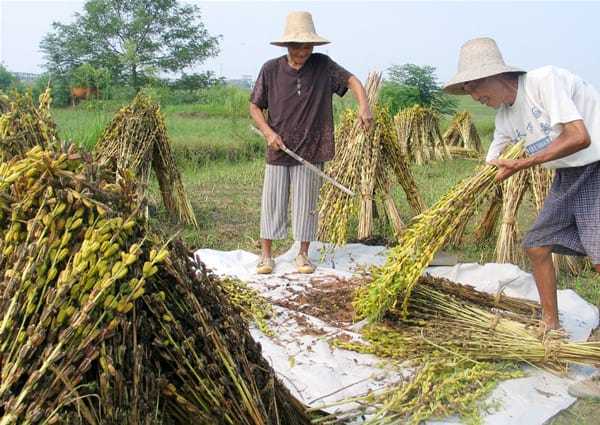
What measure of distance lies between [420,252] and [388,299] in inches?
11.6

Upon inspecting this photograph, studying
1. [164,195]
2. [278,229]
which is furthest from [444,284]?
[164,195]

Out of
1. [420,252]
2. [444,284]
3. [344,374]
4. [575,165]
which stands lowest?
[344,374]

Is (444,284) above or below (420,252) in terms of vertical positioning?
below

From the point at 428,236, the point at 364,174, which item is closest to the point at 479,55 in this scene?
the point at 428,236

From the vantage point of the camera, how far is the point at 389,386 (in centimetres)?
281

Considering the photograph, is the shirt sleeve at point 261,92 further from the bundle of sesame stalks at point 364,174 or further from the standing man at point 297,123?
the bundle of sesame stalks at point 364,174

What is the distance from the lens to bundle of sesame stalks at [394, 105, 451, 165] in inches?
Result: 465

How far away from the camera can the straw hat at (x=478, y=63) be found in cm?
304

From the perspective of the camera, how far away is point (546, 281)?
343 cm

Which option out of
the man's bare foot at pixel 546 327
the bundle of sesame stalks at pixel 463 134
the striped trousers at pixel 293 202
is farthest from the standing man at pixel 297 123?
the bundle of sesame stalks at pixel 463 134

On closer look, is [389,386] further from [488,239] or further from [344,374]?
[488,239]

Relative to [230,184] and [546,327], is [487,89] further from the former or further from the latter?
[230,184]

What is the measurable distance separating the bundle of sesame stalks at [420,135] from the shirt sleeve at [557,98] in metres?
8.26

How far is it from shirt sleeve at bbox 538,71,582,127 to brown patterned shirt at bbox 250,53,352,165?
6.36 feet
